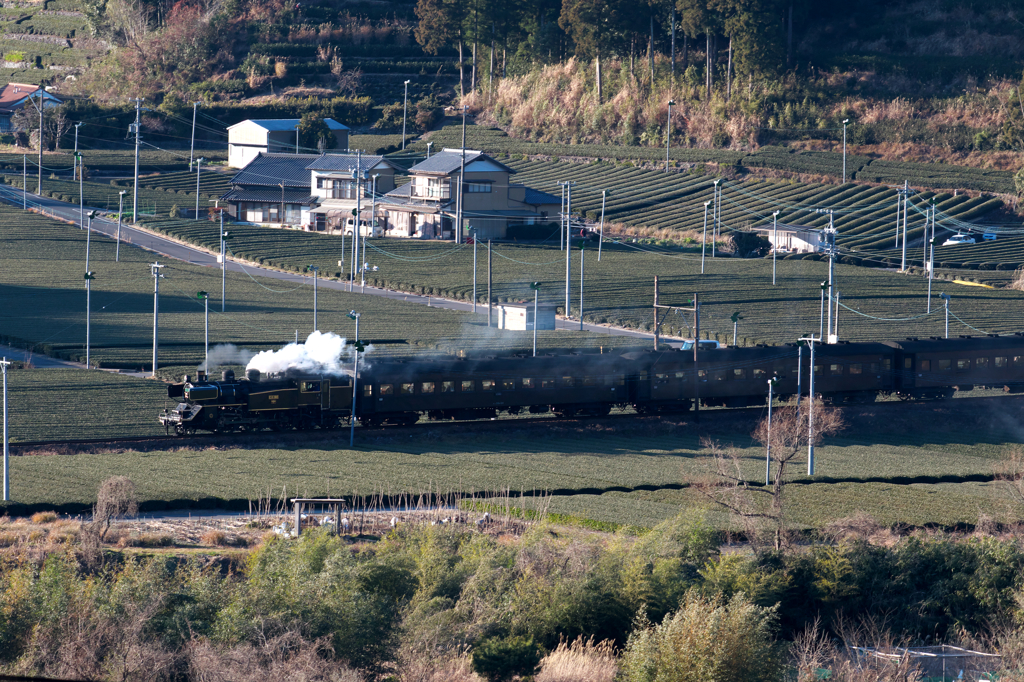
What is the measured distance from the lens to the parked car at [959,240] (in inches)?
4139

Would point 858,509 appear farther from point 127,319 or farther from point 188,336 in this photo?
point 127,319

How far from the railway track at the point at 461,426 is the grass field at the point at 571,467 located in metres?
0.33

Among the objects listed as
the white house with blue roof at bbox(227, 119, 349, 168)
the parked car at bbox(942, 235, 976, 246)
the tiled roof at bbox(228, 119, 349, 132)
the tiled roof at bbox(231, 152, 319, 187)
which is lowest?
the parked car at bbox(942, 235, 976, 246)

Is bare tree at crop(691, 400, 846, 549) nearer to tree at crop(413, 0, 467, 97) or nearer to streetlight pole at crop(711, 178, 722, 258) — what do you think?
streetlight pole at crop(711, 178, 722, 258)

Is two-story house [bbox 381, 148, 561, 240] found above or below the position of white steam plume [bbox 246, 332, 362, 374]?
above

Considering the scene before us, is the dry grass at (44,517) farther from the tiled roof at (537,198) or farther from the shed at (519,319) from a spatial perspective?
the tiled roof at (537,198)

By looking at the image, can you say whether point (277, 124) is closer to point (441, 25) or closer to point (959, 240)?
point (441, 25)

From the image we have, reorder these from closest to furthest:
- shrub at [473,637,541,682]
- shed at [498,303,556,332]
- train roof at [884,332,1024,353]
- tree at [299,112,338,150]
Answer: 1. shrub at [473,637,541,682]
2. train roof at [884,332,1024,353]
3. shed at [498,303,556,332]
4. tree at [299,112,338,150]

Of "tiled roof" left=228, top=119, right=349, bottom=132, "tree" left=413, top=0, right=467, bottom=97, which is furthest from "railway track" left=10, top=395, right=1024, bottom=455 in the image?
"tree" left=413, top=0, right=467, bottom=97

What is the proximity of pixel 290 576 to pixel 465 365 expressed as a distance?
84.3 feet

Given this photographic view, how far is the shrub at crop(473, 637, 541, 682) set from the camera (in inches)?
1100

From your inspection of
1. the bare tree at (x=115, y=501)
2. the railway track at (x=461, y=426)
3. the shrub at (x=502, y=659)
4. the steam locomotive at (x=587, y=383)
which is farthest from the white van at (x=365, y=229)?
the shrub at (x=502, y=659)

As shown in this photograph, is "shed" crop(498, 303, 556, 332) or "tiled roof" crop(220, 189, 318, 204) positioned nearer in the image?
"shed" crop(498, 303, 556, 332)

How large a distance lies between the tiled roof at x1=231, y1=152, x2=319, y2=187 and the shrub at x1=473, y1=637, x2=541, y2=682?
94270mm
